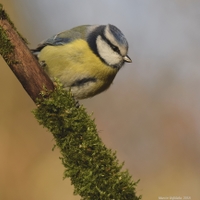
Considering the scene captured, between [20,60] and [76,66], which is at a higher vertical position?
[76,66]

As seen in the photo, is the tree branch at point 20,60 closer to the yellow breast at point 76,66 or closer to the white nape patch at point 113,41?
the yellow breast at point 76,66

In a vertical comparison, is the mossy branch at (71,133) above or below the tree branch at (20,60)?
below

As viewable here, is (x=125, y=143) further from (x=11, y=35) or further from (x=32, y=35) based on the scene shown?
(x=11, y=35)

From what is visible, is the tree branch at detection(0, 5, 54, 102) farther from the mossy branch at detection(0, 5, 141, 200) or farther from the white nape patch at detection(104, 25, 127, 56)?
the white nape patch at detection(104, 25, 127, 56)

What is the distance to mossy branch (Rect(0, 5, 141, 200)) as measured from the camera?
962 mm

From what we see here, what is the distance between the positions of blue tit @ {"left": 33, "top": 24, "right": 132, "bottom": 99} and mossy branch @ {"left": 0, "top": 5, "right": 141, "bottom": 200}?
424 millimetres

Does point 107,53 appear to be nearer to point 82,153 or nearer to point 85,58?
point 85,58

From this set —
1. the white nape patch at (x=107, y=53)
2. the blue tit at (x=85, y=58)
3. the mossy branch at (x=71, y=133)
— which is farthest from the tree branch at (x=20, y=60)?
the white nape patch at (x=107, y=53)

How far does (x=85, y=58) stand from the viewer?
1.49 meters

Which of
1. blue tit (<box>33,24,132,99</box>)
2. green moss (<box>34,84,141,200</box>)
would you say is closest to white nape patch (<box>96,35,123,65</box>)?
blue tit (<box>33,24,132,99</box>)

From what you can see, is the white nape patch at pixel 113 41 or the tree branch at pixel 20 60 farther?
the white nape patch at pixel 113 41

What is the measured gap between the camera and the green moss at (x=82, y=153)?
959 millimetres

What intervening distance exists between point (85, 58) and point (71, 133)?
544 mm

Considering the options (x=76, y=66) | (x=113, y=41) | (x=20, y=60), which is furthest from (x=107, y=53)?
(x=20, y=60)
